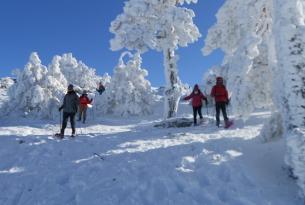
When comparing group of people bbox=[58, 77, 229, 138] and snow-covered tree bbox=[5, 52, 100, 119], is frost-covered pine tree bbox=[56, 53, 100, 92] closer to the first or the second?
snow-covered tree bbox=[5, 52, 100, 119]

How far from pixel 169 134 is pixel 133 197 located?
23.3 feet

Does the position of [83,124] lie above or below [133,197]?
above

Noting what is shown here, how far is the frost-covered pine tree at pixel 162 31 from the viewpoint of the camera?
2612cm

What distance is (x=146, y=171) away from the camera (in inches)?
465

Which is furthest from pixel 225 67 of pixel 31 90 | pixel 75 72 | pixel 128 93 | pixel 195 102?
pixel 75 72

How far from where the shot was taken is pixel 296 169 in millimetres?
9977

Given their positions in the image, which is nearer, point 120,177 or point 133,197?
point 133,197

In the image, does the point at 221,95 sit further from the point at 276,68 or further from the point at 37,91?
the point at 37,91

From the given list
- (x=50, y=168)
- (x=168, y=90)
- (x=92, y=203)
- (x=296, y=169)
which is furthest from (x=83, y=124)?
(x=296, y=169)

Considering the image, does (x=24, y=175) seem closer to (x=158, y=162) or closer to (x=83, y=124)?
(x=158, y=162)

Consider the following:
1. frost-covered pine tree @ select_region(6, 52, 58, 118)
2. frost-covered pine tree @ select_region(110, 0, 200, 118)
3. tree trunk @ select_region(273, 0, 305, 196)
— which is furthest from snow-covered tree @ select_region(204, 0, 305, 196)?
frost-covered pine tree @ select_region(6, 52, 58, 118)

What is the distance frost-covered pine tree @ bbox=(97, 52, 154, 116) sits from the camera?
3359cm

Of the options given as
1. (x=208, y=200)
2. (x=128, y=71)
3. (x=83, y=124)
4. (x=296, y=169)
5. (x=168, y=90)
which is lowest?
(x=208, y=200)

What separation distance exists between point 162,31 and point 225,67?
4525 millimetres
